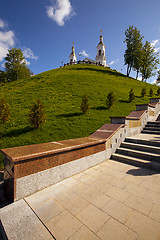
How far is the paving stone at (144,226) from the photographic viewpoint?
6.45 feet

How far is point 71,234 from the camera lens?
198 centimetres

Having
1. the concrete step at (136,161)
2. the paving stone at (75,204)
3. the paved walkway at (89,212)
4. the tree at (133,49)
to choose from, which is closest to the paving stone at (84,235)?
the paved walkway at (89,212)

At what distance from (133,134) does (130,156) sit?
2216 mm

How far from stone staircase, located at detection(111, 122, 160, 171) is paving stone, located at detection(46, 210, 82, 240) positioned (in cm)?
343

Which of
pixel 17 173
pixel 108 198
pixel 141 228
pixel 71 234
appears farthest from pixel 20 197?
pixel 141 228

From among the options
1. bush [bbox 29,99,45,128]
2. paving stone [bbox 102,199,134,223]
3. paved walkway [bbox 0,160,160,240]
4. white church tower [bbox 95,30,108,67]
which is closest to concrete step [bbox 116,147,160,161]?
paved walkway [bbox 0,160,160,240]

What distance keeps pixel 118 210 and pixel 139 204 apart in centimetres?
A: 57

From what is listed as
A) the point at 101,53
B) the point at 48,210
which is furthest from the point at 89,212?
the point at 101,53

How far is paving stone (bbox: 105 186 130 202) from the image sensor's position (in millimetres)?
2872

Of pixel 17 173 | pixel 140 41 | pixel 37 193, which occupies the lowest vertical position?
pixel 37 193

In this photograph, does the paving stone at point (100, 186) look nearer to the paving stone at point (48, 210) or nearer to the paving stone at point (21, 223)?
the paving stone at point (48, 210)

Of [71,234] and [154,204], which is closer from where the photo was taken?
[71,234]

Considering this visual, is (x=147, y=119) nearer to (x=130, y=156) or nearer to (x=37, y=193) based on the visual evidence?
(x=130, y=156)

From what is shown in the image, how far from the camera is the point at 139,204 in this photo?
8.77ft
